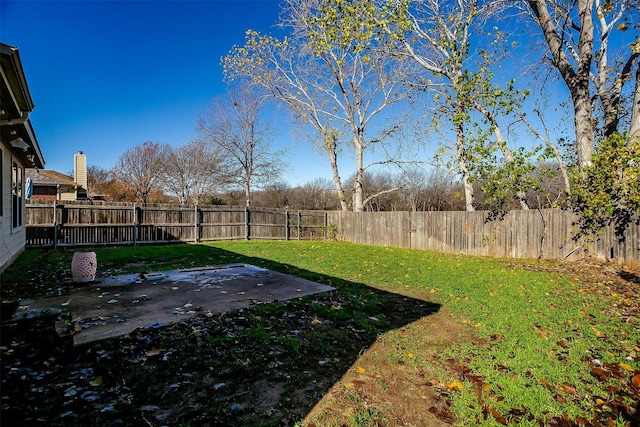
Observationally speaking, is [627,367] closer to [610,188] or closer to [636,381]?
[636,381]

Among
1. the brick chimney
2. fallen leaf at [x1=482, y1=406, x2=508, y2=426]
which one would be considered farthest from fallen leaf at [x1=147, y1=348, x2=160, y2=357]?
the brick chimney

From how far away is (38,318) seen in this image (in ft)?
11.6

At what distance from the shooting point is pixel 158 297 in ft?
14.6

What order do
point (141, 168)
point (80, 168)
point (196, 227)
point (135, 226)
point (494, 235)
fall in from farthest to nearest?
1. point (141, 168)
2. point (80, 168)
3. point (196, 227)
4. point (135, 226)
5. point (494, 235)

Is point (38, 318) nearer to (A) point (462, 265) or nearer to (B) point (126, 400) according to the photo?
(B) point (126, 400)

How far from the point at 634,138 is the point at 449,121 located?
5521 mm

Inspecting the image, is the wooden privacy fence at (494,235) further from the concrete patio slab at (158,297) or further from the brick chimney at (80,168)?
the brick chimney at (80,168)

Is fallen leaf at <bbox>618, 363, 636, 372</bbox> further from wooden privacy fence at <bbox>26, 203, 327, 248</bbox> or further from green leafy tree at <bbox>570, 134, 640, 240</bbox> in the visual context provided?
wooden privacy fence at <bbox>26, 203, 327, 248</bbox>

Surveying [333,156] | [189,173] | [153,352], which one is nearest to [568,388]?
[153,352]

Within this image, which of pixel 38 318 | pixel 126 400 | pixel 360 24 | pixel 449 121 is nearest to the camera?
pixel 126 400

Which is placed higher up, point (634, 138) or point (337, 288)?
point (634, 138)

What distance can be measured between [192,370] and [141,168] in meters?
31.3

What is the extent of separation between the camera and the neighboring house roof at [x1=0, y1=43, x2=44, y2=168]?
390cm

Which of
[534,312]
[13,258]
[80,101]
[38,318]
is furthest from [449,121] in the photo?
[80,101]
